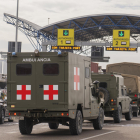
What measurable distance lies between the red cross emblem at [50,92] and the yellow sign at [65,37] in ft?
101

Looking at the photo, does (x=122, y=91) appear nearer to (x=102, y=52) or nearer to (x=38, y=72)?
(x=38, y=72)

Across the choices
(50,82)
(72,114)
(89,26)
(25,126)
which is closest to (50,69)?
(50,82)

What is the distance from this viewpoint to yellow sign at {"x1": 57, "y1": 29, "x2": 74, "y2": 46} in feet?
144

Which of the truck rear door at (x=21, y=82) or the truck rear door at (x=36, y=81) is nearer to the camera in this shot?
the truck rear door at (x=36, y=81)

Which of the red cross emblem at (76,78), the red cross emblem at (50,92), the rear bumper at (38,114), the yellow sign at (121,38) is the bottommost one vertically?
the rear bumper at (38,114)

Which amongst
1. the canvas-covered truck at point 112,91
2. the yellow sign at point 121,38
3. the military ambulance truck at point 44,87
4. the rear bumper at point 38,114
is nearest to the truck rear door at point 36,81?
the military ambulance truck at point 44,87

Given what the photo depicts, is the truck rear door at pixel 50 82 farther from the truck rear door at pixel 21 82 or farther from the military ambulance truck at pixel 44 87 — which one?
the truck rear door at pixel 21 82

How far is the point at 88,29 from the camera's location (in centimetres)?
6456

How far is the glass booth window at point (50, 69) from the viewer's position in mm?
13312

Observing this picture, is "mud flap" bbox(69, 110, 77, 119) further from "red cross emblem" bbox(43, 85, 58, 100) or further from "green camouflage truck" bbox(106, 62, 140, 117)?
"green camouflage truck" bbox(106, 62, 140, 117)

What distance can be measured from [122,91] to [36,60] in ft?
29.7

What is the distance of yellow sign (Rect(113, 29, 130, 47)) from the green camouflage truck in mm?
16592

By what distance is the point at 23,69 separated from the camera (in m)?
13.6

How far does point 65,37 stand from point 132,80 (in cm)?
2020
